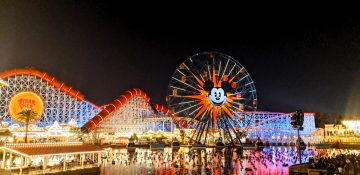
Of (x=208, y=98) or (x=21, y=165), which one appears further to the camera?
(x=208, y=98)

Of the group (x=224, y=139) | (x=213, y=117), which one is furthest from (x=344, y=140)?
(x=213, y=117)

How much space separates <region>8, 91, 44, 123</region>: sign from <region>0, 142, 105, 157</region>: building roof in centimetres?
4452

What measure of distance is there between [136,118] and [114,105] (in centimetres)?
1150

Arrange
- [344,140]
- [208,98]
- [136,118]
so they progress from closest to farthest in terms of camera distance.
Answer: [208,98] → [136,118] → [344,140]

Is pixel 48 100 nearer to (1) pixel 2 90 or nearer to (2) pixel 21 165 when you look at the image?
(1) pixel 2 90

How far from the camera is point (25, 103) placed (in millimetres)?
69562

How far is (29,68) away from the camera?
7031cm

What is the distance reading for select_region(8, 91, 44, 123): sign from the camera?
2692 inches

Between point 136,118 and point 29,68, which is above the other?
point 29,68

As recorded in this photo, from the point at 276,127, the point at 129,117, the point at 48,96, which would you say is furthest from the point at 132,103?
the point at 276,127

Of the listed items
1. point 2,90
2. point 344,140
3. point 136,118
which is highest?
point 2,90

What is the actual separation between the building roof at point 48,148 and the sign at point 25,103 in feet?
146

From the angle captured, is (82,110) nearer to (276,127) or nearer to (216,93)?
(216,93)

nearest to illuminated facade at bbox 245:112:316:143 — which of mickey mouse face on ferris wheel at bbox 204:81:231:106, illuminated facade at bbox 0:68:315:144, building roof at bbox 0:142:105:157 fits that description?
illuminated facade at bbox 0:68:315:144
